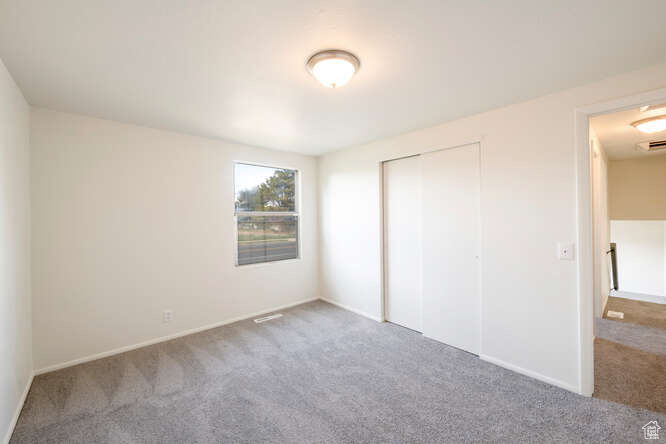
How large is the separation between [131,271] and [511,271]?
3.83 metres

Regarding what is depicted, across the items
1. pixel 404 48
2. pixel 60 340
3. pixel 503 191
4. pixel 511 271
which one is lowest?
pixel 60 340

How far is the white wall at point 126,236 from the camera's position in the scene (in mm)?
2627

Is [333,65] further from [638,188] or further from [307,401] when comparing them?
[638,188]

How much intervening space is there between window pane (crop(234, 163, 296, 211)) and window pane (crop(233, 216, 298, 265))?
0.18m

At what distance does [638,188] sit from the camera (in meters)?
4.81

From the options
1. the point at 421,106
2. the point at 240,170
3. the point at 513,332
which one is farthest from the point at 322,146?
the point at 513,332

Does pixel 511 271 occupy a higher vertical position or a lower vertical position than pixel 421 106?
lower

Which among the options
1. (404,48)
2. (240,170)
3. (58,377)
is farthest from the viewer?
(240,170)

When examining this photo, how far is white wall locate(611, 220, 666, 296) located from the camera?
5.12 metres

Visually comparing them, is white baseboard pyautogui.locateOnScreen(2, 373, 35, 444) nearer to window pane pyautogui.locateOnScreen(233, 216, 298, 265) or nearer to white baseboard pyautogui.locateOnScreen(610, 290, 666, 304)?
window pane pyautogui.locateOnScreen(233, 216, 298, 265)

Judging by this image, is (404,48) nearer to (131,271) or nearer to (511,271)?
(511,271)

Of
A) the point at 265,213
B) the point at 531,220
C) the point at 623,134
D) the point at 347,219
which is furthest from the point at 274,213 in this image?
the point at 623,134

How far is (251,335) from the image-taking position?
→ 3393 mm

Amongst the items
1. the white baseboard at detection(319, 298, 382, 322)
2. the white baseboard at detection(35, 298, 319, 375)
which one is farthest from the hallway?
the white baseboard at detection(35, 298, 319, 375)
